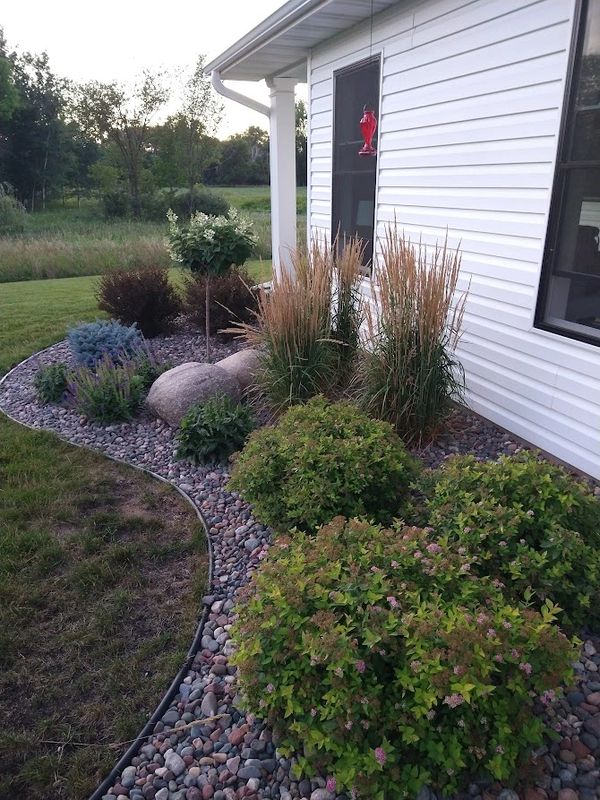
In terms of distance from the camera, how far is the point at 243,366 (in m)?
4.64

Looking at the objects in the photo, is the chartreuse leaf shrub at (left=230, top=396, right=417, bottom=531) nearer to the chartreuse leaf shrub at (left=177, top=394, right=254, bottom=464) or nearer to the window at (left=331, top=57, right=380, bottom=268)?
the chartreuse leaf shrub at (left=177, top=394, right=254, bottom=464)

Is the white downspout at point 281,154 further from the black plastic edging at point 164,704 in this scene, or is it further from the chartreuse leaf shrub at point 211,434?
the black plastic edging at point 164,704

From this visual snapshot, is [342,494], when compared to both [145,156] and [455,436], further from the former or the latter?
[145,156]

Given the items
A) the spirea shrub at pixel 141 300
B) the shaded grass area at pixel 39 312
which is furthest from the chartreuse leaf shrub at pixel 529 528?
the spirea shrub at pixel 141 300

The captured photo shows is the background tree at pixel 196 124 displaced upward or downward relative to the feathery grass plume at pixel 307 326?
upward

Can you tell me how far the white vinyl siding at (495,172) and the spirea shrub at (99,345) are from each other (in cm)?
244

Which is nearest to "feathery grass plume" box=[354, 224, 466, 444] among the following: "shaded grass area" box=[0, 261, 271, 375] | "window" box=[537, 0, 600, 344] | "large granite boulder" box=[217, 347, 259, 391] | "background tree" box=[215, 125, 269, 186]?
"window" box=[537, 0, 600, 344]

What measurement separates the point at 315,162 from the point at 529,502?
4.88 m

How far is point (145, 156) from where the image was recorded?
2670 cm

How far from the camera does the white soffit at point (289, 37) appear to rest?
176 inches

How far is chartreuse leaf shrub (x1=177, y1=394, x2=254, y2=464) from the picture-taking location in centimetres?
363

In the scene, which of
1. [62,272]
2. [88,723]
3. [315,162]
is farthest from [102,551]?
[62,272]

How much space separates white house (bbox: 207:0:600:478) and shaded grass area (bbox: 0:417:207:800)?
1855mm

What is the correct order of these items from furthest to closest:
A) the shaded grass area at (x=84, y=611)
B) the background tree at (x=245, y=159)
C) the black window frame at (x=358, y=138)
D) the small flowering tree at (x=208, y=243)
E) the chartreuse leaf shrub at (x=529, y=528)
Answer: the background tree at (x=245, y=159) → the small flowering tree at (x=208, y=243) → the black window frame at (x=358, y=138) → the chartreuse leaf shrub at (x=529, y=528) → the shaded grass area at (x=84, y=611)
